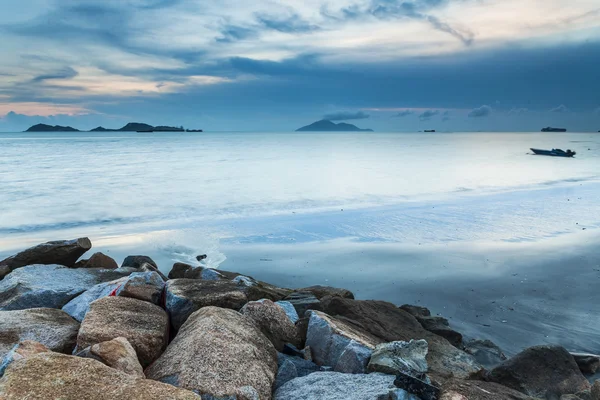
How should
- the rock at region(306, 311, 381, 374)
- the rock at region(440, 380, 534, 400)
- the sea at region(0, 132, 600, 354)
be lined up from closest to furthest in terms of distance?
the rock at region(440, 380, 534, 400) → the rock at region(306, 311, 381, 374) → the sea at region(0, 132, 600, 354)

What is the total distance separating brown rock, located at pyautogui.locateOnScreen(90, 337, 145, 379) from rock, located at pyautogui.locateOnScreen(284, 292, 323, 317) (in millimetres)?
2927

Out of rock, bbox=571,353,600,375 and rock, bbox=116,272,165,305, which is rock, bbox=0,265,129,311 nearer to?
rock, bbox=116,272,165,305

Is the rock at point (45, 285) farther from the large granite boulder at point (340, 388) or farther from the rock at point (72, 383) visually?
the large granite boulder at point (340, 388)

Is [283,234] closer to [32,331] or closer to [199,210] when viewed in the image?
[199,210]

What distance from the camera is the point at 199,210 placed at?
774 inches

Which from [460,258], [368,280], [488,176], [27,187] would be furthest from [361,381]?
[488,176]

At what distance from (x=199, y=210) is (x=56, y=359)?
16046 mm

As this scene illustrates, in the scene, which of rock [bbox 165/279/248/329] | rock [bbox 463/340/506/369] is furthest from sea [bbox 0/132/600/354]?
rock [bbox 165/279/248/329]

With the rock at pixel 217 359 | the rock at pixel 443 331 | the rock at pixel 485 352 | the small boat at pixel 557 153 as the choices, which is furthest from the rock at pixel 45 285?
the small boat at pixel 557 153

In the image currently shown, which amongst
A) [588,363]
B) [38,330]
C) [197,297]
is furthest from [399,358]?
[38,330]

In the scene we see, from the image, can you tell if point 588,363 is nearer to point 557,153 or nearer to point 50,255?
point 50,255

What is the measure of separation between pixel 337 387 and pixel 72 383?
2136 millimetres

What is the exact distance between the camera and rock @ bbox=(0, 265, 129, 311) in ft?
22.3

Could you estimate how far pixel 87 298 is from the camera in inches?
257
